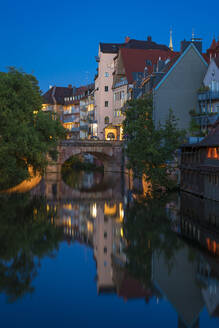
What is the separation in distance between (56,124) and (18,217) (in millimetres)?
21322

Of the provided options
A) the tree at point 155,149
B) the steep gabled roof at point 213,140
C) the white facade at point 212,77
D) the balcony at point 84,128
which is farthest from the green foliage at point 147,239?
the balcony at point 84,128

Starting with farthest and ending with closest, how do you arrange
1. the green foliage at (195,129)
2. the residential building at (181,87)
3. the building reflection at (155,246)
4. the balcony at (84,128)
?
the balcony at (84,128) → the residential building at (181,87) → the green foliage at (195,129) → the building reflection at (155,246)

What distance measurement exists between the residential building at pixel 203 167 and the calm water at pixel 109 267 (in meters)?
2.46

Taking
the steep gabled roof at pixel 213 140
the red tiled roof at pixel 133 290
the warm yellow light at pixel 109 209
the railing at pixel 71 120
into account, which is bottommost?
the red tiled roof at pixel 133 290

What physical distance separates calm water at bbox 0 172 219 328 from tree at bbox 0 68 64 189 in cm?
855

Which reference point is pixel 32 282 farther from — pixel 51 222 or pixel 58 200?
pixel 58 200

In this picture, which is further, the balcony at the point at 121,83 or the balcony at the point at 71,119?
the balcony at the point at 71,119

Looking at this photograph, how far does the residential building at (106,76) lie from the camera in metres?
94.1

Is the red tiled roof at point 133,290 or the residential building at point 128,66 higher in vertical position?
the residential building at point 128,66

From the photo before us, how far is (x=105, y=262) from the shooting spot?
21031 millimetres

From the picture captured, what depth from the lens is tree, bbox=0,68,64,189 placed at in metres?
43.4

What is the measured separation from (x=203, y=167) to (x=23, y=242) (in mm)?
Answer: 19104

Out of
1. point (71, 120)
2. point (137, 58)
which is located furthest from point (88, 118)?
point (137, 58)

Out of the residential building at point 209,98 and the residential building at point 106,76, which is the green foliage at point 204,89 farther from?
the residential building at point 106,76
